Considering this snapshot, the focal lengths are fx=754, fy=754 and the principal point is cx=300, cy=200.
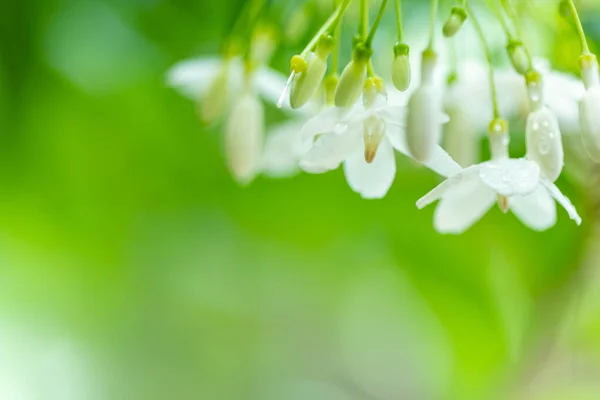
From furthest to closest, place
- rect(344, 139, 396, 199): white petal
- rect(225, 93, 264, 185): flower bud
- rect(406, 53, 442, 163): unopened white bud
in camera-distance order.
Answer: rect(225, 93, 264, 185): flower bud, rect(344, 139, 396, 199): white petal, rect(406, 53, 442, 163): unopened white bud

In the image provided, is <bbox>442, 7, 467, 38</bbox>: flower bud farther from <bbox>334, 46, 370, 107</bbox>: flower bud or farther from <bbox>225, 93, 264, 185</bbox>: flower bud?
<bbox>225, 93, 264, 185</bbox>: flower bud

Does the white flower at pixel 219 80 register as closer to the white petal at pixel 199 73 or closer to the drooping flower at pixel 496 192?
the white petal at pixel 199 73

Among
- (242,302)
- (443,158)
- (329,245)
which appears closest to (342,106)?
(443,158)

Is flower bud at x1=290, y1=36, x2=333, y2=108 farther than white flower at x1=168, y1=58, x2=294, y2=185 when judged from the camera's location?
No

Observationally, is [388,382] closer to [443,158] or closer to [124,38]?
[124,38]

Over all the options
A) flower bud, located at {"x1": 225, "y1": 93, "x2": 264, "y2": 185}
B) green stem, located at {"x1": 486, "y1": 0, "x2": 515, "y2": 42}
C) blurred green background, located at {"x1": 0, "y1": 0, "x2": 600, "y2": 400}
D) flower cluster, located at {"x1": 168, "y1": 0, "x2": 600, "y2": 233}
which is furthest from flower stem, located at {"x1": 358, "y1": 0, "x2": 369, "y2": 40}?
blurred green background, located at {"x1": 0, "y1": 0, "x2": 600, "y2": 400}

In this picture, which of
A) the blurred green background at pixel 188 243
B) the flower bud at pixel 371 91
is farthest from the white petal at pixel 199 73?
the flower bud at pixel 371 91
